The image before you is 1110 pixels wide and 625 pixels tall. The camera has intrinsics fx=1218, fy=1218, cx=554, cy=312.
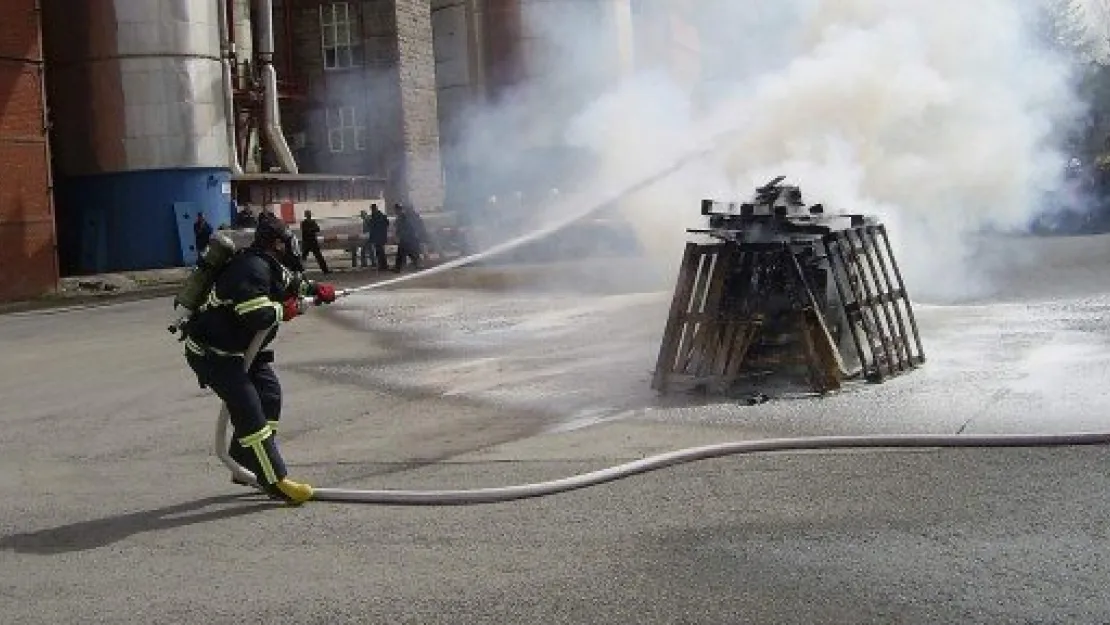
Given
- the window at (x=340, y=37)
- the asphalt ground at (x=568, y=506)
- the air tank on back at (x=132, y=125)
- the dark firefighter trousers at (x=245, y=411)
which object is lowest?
the asphalt ground at (x=568, y=506)

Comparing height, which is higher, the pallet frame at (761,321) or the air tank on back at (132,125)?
the air tank on back at (132,125)

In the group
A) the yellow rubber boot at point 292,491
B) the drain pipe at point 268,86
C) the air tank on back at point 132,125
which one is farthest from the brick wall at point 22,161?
the yellow rubber boot at point 292,491

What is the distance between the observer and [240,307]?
6.15 m

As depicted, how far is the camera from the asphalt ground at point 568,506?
15.1ft

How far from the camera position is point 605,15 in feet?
122

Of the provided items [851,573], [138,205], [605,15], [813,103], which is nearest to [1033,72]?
[813,103]

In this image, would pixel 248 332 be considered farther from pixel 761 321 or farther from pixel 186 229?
pixel 186 229

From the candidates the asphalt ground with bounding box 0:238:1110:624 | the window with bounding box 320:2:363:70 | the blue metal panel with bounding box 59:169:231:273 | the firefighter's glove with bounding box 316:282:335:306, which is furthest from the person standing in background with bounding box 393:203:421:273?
the firefighter's glove with bounding box 316:282:335:306

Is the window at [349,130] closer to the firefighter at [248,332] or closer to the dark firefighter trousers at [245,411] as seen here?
the firefighter at [248,332]

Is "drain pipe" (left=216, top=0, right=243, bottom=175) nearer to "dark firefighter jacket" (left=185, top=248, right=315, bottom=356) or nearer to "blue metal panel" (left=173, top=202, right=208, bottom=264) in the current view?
"blue metal panel" (left=173, top=202, right=208, bottom=264)

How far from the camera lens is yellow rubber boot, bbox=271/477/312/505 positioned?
20.6ft

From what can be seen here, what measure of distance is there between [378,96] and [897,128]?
995 inches

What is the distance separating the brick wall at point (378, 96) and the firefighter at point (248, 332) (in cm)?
2931

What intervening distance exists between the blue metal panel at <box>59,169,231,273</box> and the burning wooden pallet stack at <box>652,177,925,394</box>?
62.3 feet
